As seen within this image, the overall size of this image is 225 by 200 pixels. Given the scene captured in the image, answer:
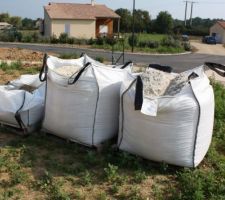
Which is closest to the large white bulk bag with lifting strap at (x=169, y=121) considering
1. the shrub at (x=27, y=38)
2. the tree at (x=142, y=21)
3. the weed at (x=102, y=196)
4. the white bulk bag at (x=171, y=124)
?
the white bulk bag at (x=171, y=124)

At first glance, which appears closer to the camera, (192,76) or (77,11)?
(192,76)

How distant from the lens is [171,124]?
13.6ft

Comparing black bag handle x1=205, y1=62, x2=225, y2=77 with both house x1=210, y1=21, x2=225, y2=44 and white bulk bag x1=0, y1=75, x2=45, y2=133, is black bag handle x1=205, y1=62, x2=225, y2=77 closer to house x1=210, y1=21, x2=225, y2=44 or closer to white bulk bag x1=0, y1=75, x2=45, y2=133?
white bulk bag x1=0, y1=75, x2=45, y2=133

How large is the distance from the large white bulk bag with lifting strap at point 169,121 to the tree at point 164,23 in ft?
170

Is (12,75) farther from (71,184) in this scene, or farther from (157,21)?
(157,21)

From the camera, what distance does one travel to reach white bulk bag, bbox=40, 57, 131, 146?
15.1 ft

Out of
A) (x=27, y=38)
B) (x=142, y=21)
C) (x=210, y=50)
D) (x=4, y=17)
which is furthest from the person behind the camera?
(x=4, y=17)

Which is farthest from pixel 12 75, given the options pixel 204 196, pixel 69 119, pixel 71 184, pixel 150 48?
pixel 150 48

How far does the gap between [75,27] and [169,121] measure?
114ft

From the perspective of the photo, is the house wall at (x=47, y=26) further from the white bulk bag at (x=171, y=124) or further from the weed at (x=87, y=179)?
the weed at (x=87, y=179)

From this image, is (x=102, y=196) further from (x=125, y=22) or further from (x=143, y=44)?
(x=125, y=22)

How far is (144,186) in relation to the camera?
400 centimetres

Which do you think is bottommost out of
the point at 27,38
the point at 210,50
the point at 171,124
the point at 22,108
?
the point at 210,50

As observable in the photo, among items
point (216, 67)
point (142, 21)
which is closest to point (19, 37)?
point (142, 21)
